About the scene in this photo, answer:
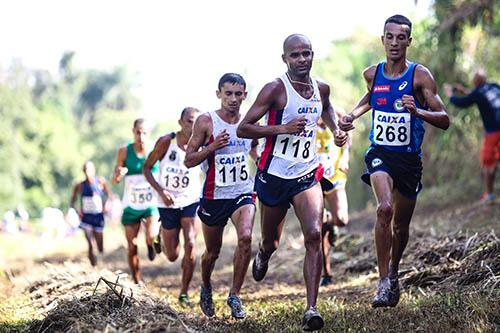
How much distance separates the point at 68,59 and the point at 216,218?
74.7 meters

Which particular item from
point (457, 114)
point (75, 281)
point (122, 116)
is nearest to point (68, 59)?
point (122, 116)

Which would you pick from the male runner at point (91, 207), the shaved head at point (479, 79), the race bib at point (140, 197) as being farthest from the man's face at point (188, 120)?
the shaved head at point (479, 79)

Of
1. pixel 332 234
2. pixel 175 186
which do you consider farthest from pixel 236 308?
pixel 332 234

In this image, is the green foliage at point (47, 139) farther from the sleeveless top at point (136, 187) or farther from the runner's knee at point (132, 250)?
the runner's knee at point (132, 250)

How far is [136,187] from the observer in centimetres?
1030

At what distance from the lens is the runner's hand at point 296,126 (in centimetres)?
627

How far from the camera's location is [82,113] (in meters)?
76.6

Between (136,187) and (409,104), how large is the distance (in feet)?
16.5

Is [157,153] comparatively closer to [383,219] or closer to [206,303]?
[206,303]

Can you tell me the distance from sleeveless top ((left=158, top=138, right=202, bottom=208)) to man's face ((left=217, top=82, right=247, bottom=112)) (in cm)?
182

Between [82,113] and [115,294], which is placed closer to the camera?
[115,294]

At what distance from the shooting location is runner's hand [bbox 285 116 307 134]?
20.6 ft

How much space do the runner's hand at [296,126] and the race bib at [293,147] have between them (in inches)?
9.5

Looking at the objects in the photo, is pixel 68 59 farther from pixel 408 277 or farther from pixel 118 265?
pixel 408 277
